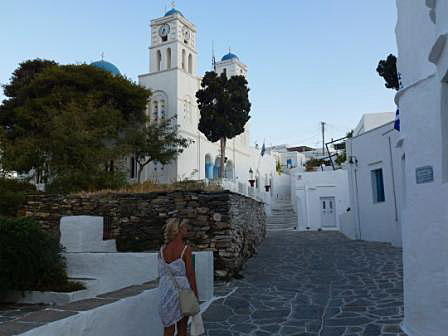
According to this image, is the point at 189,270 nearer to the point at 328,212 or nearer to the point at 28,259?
the point at 28,259

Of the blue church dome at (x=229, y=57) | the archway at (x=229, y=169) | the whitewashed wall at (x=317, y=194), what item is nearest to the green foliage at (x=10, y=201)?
the whitewashed wall at (x=317, y=194)

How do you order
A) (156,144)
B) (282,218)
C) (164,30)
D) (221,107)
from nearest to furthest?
(156,144)
(221,107)
(282,218)
(164,30)

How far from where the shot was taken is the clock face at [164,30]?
2691 centimetres

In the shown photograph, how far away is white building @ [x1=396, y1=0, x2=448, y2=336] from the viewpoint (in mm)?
4066

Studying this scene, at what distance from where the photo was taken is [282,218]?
25.7m

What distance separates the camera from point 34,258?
286 inches

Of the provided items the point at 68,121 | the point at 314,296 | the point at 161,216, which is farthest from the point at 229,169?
the point at 314,296

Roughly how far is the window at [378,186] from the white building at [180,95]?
382 inches

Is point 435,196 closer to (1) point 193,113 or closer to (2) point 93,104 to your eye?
(2) point 93,104

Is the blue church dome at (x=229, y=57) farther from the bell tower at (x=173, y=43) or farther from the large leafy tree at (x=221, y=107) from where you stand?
the large leafy tree at (x=221, y=107)

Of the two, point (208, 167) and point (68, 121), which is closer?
point (68, 121)

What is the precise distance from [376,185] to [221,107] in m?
11.3

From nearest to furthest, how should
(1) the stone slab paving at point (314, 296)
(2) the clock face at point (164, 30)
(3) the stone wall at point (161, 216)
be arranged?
(1) the stone slab paving at point (314, 296)
(3) the stone wall at point (161, 216)
(2) the clock face at point (164, 30)

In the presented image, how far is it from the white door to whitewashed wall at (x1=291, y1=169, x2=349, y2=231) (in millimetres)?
191
